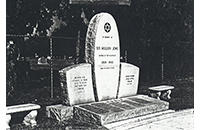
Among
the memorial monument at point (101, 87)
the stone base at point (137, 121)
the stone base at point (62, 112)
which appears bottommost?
the stone base at point (137, 121)

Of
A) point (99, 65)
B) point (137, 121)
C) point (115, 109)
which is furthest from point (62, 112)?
point (137, 121)

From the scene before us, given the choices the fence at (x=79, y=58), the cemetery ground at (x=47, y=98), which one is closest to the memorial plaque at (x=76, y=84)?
the cemetery ground at (x=47, y=98)

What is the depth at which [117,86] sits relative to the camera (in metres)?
7.38

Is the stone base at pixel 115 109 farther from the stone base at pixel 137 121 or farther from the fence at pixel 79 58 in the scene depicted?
the fence at pixel 79 58

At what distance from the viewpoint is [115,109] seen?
640cm

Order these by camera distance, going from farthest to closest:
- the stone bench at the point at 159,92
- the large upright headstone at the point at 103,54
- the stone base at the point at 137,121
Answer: the stone bench at the point at 159,92
the large upright headstone at the point at 103,54
the stone base at the point at 137,121

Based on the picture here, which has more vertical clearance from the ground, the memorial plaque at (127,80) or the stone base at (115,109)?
the memorial plaque at (127,80)

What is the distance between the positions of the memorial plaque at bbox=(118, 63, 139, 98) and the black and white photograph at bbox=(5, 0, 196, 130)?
3 cm

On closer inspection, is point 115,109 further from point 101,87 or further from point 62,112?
point 62,112

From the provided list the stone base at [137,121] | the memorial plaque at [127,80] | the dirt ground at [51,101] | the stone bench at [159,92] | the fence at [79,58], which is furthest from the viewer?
the fence at [79,58]

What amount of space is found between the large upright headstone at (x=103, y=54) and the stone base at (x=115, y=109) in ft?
1.17

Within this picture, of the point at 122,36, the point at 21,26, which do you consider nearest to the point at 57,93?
the point at 21,26

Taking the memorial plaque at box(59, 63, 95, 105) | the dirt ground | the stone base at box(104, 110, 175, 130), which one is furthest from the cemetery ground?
the memorial plaque at box(59, 63, 95, 105)

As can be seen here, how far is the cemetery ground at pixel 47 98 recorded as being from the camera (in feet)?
20.1
